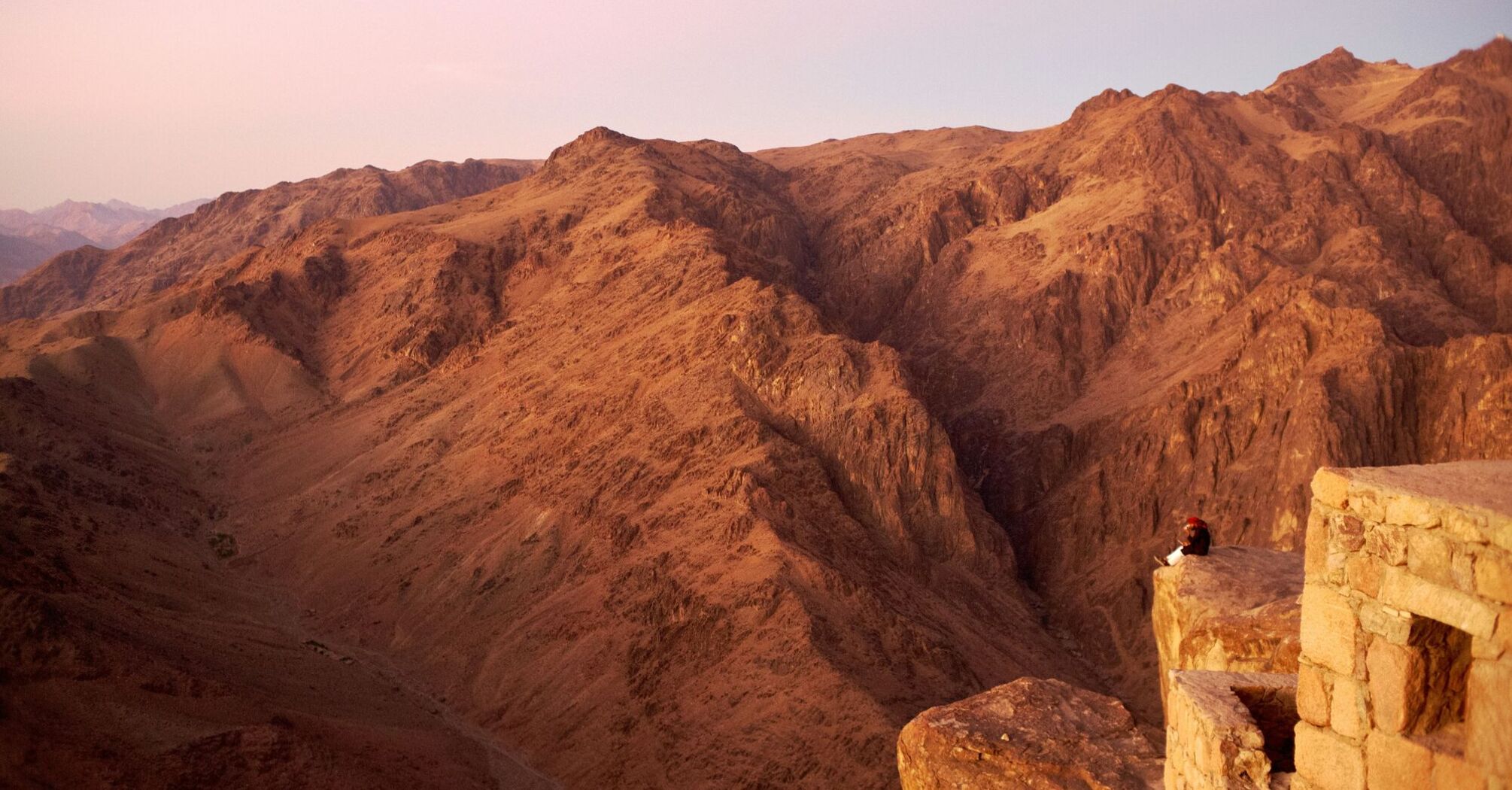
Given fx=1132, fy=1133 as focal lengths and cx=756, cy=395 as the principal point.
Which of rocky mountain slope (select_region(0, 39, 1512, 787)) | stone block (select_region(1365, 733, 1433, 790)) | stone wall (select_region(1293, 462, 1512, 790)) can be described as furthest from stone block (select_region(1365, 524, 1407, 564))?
rocky mountain slope (select_region(0, 39, 1512, 787))

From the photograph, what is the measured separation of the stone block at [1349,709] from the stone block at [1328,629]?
86 mm

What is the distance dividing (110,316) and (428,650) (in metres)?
49.1

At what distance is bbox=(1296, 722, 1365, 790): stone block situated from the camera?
24.0 ft

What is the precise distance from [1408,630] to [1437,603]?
30cm

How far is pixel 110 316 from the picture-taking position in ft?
247

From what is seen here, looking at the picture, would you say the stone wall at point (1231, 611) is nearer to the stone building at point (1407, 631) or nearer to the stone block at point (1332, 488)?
the stone building at point (1407, 631)

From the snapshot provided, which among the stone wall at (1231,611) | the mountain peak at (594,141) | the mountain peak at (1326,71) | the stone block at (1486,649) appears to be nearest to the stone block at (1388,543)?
the stone block at (1486,649)

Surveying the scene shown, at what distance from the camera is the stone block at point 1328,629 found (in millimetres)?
7203

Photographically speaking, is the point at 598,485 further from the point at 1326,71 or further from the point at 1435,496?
the point at 1326,71

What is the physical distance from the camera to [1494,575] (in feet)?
20.4

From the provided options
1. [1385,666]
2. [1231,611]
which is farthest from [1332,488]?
[1231,611]

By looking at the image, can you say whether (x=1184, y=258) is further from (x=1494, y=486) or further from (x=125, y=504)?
(x=1494, y=486)

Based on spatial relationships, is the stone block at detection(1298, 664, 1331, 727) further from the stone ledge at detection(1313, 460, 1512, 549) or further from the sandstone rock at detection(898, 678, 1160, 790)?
the sandstone rock at detection(898, 678, 1160, 790)

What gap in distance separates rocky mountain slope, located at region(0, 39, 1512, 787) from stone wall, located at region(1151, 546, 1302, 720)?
600 inches
